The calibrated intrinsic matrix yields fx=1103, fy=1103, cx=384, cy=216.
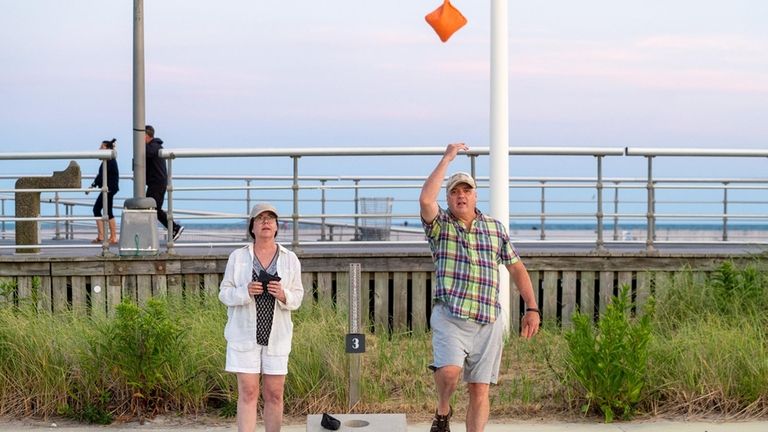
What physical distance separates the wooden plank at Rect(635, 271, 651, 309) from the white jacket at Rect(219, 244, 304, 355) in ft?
23.3

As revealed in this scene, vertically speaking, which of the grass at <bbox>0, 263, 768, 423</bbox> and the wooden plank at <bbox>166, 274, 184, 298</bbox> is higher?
the wooden plank at <bbox>166, 274, 184, 298</bbox>

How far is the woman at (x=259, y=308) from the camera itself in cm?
673

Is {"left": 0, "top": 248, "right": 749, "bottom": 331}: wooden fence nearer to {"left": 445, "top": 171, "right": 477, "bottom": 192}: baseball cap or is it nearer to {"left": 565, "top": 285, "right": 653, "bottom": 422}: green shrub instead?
{"left": 565, "top": 285, "right": 653, "bottom": 422}: green shrub

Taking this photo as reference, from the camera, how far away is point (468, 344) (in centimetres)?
675

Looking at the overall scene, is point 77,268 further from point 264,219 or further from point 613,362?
point 613,362

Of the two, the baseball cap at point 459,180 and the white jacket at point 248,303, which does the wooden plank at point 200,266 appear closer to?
the white jacket at point 248,303

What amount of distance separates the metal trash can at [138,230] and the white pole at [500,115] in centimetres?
433

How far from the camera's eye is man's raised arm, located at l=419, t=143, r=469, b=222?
6.61 m

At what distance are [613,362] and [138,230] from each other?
6.76 m

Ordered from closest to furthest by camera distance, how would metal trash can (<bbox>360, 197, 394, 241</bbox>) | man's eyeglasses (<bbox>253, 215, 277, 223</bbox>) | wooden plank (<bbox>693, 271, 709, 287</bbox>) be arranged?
man's eyeglasses (<bbox>253, 215, 277, 223</bbox>) < wooden plank (<bbox>693, 271, 709, 287</bbox>) < metal trash can (<bbox>360, 197, 394, 241</bbox>)

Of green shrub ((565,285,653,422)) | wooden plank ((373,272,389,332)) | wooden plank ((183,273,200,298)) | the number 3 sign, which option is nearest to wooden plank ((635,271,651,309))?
wooden plank ((373,272,389,332))

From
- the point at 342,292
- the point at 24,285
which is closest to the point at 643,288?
the point at 342,292

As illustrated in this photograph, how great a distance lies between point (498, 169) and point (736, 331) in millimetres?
2834

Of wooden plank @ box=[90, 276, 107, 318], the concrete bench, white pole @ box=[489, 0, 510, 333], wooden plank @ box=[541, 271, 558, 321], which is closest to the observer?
white pole @ box=[489, 0, 510, 333]
